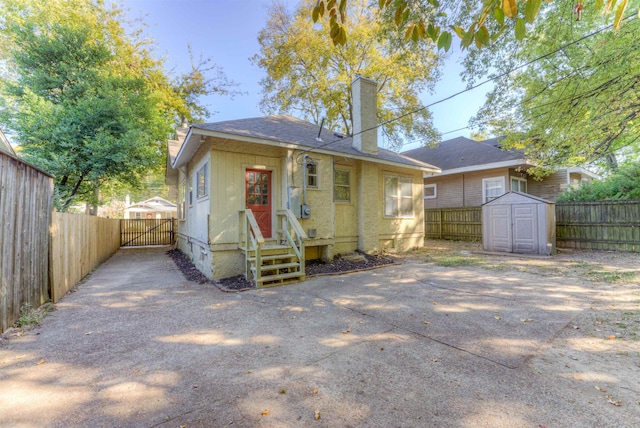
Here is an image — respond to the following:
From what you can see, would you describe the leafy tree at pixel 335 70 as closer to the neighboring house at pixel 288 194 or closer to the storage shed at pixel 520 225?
the neighboring house at pixel 288 194

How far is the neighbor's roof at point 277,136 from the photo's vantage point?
6.52 metres

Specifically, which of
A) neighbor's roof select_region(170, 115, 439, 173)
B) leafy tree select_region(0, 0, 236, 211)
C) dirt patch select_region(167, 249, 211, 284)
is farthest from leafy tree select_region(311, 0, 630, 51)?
leafy tree select_region(0, 0, 236, 211)

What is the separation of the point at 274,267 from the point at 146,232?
13.7 meters

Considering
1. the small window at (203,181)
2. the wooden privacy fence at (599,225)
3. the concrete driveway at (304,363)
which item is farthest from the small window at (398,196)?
the small window at (203,181)

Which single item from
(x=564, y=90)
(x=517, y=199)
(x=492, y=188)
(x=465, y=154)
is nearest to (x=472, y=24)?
(x=564, y=90)

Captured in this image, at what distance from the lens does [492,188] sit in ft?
47.9

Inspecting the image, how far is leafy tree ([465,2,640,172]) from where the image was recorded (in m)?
7.17

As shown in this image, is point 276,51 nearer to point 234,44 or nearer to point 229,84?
point 234,44

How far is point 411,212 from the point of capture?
10992 mm

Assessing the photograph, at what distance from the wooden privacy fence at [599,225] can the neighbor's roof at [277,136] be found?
5611mm

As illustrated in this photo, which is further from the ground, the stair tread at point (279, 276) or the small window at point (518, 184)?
the small window at point (518, 184)

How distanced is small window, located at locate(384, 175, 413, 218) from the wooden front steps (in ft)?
15.7

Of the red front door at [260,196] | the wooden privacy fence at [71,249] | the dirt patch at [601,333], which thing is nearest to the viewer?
the dirt patch at [601,333]

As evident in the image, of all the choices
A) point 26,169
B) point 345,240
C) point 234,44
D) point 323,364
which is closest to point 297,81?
point 234,44
